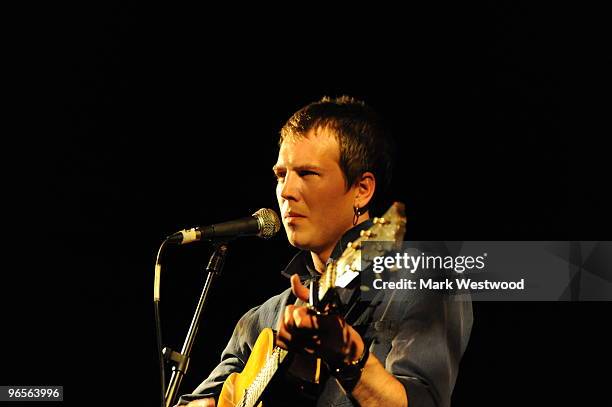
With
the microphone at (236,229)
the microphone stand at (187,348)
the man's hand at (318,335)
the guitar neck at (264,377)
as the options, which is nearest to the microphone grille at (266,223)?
the microphone at (236,229)

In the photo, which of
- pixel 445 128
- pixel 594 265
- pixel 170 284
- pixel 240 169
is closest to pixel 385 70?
pixel 445 128

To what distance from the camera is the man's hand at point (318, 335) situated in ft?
5.74

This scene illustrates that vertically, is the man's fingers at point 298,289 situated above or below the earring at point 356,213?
below

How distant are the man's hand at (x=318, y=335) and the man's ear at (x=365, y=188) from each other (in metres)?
0.77

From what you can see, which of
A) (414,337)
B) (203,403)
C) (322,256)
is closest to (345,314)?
(414,337)

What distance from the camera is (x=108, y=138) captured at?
406 cm

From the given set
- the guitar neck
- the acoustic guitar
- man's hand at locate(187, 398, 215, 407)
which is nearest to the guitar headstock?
the acoustic guitar

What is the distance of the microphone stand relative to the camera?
2.37 meters

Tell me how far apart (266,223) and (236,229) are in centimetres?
10

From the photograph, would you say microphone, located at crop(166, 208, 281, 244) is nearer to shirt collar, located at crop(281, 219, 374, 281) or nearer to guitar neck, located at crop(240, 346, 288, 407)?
shirt collar, located at crop(281, 219, 374, 281)

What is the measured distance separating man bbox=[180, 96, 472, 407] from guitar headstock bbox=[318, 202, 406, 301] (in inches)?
3.1

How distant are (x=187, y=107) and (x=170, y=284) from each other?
37.9 inches

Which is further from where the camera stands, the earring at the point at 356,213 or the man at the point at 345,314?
the earring at the point at 356,213

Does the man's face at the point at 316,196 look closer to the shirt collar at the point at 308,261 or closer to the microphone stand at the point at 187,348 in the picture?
the shirt collar at the point at 308,261
